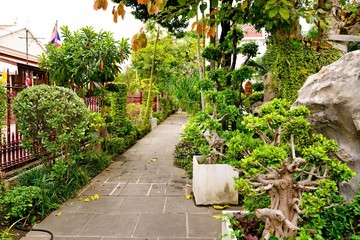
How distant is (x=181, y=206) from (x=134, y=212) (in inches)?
28.7

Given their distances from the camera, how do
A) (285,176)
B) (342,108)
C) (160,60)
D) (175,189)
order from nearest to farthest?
(285,176) → (342,108) → (175,189) → (160,60)

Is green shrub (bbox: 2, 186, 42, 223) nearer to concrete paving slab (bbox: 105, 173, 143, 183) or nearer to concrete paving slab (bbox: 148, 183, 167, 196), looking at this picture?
concrete paving slab (bbox: 148, 183, 167, 196)

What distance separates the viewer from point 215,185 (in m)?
4.37

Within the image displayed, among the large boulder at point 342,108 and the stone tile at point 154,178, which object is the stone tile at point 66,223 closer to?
the stone tile at point 154,178

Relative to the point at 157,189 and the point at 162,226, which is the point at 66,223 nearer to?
the point at 162,226

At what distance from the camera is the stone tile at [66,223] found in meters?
3.52

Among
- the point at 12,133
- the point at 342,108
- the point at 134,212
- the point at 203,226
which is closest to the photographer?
the point at 342,108

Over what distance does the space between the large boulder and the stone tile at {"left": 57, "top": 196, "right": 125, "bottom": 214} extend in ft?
9.89

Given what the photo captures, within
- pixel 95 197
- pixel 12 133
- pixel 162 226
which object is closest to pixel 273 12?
pixel 162 226

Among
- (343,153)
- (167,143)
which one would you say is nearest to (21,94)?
(343,153)

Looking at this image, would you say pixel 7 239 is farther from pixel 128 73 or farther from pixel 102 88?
pixel 128 73

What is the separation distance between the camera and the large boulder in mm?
2682

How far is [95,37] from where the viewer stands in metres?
7.08

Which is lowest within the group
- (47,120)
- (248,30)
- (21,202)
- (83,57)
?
(21,202)
